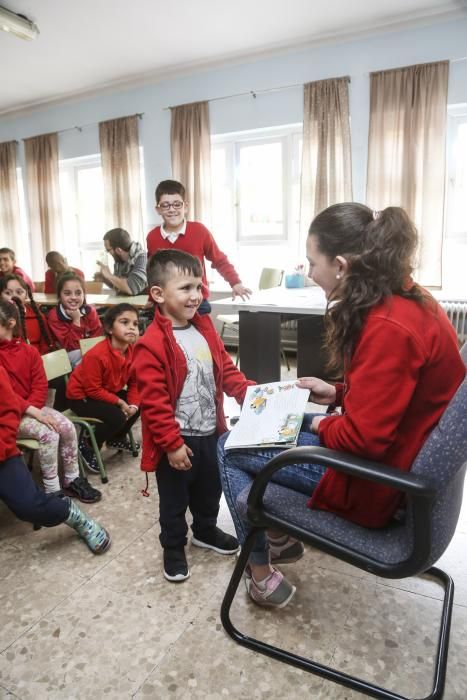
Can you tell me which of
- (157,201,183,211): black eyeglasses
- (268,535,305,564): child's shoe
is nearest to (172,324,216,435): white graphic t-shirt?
(268,535,305,564): child's shoe

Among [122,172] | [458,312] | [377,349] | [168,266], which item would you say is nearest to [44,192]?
[122,172]

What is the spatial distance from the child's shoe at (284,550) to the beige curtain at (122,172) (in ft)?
15.5

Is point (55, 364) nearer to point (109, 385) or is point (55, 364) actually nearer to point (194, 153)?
point (109, 385)

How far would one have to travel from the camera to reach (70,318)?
296cm

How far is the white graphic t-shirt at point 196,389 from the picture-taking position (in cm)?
151

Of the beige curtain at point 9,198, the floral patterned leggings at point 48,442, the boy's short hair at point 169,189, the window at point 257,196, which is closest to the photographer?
the floral patterned leggings at point 48,442

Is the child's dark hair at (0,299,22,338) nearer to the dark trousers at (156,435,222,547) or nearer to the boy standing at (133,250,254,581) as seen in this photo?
the boy standing at (133,250,254,581)

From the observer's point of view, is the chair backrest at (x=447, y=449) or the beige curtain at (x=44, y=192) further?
the beige curtain at (x=44, y=192)

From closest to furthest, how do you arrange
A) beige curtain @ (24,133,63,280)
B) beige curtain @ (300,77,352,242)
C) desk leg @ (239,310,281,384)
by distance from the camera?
desk leg @ (239,310,281,384), beige curtain @ (300,77,352,242), beige curtain @ (24,133,63,280)

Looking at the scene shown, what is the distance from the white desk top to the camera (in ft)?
9.42

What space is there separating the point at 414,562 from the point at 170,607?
0.82 m

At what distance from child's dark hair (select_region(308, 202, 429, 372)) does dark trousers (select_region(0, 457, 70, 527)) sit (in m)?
1.17

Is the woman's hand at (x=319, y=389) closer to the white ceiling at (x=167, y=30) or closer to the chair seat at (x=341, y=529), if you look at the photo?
the chair seat at (x=341, y=529)

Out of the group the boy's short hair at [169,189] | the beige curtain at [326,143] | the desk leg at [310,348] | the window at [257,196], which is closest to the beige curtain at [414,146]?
the beige curtain at [326,143]
